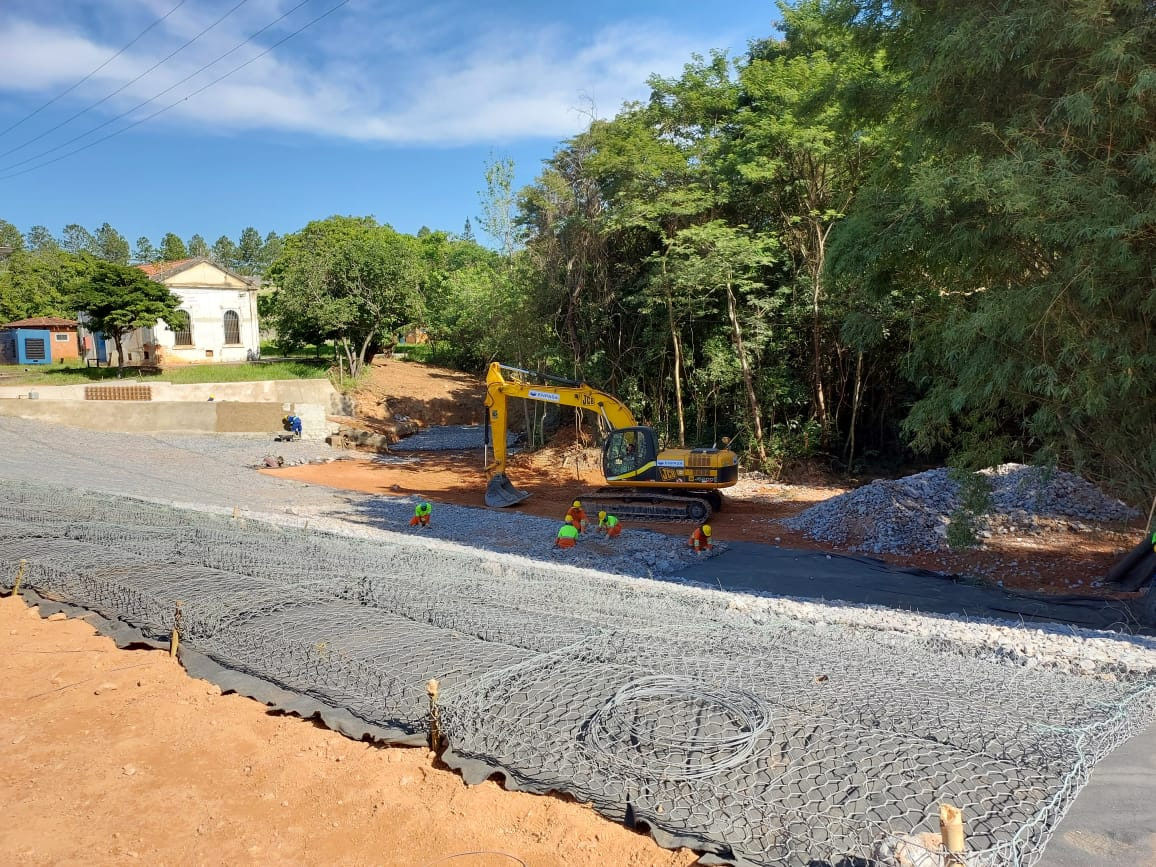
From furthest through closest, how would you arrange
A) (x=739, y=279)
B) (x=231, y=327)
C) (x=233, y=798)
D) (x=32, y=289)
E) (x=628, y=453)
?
(x=32, y=289) → (x=231, y=327) → (x=739, y=279) → (x=628, y=453) → (x=233, y=798)

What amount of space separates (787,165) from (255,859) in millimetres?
16676

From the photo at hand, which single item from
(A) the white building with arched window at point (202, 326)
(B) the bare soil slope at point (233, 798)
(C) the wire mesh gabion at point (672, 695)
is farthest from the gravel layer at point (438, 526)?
(A) the white building with arched window at point (202, 326)

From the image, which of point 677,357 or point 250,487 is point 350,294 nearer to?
point 250,487

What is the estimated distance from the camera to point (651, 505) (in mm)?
14266

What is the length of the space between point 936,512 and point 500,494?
8.11m

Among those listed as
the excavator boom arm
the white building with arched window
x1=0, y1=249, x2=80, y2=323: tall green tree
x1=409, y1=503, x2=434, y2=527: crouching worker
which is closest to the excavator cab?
the excavator boom arm

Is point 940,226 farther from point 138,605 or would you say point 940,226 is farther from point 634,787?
point 138,605

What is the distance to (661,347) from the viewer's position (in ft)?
63.1

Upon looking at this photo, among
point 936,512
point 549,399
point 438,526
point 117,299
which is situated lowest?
point 438,526

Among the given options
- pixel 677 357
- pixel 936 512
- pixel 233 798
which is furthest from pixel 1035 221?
pixel 677 357

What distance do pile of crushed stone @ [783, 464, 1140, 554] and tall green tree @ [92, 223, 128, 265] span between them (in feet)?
254

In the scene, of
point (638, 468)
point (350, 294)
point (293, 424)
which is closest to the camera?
point (638, 468)

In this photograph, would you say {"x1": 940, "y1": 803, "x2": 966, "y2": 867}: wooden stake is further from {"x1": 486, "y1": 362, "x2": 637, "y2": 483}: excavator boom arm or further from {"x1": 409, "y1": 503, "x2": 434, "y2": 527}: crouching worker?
{"x1": 486, "y1": 362, "x2": 637, "y2": 483}: excavator boom arm

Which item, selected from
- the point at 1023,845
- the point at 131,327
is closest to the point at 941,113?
the point at 1023,845
